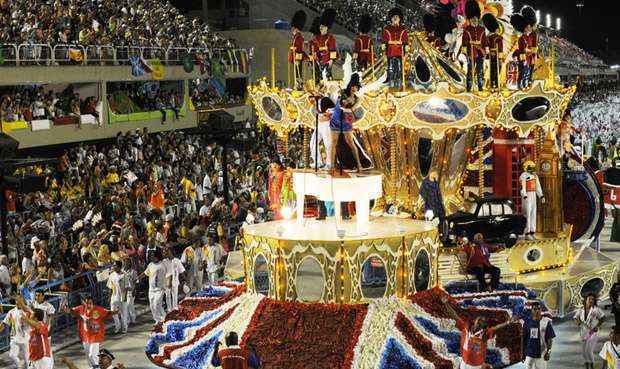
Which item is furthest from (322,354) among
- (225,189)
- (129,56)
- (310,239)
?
(129,56)

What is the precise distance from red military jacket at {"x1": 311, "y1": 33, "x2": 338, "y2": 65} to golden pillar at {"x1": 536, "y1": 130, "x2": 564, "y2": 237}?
481 cm

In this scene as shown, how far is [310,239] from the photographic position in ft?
51.6

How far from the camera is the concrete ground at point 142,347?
51.9 ft

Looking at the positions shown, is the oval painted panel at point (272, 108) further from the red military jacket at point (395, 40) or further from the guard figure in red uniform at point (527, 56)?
the guard figure in red uniform at point (527, 56)

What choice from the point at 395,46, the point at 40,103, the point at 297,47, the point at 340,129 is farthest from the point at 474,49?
the point at 40,103

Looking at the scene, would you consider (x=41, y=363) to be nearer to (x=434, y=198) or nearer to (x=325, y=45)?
(x=434, y=198)

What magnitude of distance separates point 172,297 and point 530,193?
7.36 meters

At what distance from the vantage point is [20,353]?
48.6 feet

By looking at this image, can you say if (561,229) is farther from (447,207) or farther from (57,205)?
(57,205)

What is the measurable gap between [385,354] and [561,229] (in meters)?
7.25

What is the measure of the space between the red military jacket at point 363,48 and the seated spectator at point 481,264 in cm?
544

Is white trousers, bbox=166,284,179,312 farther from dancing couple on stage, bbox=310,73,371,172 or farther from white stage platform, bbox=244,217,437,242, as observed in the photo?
dancing couple on stage, bbox=310,73,371,172

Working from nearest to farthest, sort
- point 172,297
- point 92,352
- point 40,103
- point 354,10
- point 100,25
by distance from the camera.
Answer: point 92,352, point 172,297, point 40,103, point 100,25, point 354,10

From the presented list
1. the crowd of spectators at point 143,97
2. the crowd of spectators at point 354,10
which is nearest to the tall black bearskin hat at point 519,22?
the crowd of spectators at point 143,97
